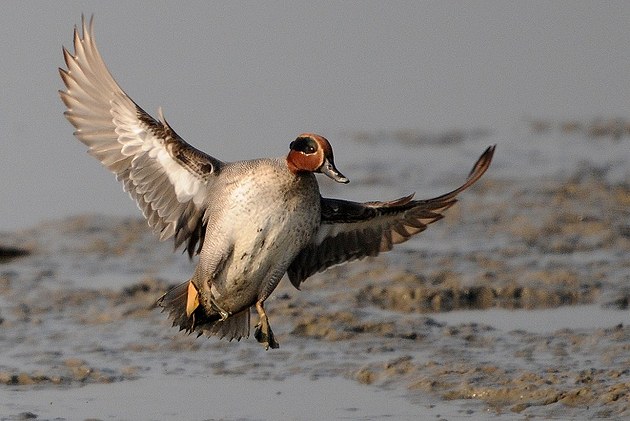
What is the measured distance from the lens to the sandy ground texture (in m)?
7.91

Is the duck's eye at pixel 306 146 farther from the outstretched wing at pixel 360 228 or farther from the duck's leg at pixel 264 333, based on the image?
the duck's leg at pixel 264 333

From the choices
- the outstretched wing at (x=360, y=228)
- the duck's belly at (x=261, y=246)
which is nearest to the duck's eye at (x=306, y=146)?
the duck's belly at (x=261, y=246)

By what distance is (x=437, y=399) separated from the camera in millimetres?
7902

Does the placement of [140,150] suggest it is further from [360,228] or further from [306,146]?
[360,228]

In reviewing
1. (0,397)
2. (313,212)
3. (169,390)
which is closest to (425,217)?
(313,212)

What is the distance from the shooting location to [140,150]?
775cm

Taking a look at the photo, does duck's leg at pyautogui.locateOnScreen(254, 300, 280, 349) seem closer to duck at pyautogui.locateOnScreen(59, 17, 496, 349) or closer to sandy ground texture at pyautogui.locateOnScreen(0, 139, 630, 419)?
duck at pyautogui.locateOnScreen(59, 17, 496, 349)

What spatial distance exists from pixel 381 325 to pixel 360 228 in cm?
107

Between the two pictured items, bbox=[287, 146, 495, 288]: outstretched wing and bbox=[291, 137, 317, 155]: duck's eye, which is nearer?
bbox=[291, 137, 317, 155]: duck's eye

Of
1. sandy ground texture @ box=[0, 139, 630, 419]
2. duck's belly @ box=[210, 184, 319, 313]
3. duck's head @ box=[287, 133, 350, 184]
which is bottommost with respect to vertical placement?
sandy ground texture @ box=[0, 139, 630, 419]

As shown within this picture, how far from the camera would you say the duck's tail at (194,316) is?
25.0 ft

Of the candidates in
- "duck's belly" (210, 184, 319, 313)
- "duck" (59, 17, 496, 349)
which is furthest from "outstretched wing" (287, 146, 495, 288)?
"duck's belly" (210, 184, 319, 313)

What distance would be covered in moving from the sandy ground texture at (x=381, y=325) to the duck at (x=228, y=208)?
0.68 meters

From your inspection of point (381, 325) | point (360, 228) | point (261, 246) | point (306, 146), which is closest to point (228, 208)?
point (261, 246)
